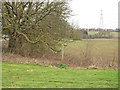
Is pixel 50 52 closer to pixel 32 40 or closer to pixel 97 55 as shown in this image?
pixel 32 40

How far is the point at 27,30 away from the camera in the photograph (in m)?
16.6

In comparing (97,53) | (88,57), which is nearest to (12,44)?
(88,57)

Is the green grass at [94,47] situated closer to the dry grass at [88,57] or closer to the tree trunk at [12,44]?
the dry grass at [88,57]

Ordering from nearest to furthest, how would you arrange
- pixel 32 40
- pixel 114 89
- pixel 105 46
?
pixel 114 89, pixel 32 40, pixel 105 46

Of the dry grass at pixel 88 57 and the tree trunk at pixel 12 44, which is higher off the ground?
the tree trunk at pixel 12 44

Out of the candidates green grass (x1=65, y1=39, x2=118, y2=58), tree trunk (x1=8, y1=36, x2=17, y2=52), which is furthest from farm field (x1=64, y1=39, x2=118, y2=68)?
tree trunk (x1=8, y1=36, x2=17, y2=52)

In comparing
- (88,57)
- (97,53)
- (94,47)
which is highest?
(94,47)

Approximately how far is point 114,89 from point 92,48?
28.9 feet

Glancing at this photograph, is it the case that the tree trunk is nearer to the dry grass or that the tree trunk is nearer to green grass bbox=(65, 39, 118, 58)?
the dry grass

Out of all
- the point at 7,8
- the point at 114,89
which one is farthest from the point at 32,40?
the point at 114,89

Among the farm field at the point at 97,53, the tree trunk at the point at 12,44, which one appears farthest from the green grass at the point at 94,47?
the tree trunk at the point at 12,44

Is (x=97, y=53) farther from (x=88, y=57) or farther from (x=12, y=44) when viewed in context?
(x=12, y=44)

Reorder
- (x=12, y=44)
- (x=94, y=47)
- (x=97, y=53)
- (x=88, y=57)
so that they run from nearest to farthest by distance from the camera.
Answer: (x=88, y=57) < (x=94, y=47) < (x=97, y=53) < (x=12, y=44)

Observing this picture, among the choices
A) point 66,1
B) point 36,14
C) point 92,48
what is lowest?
point 92,48
